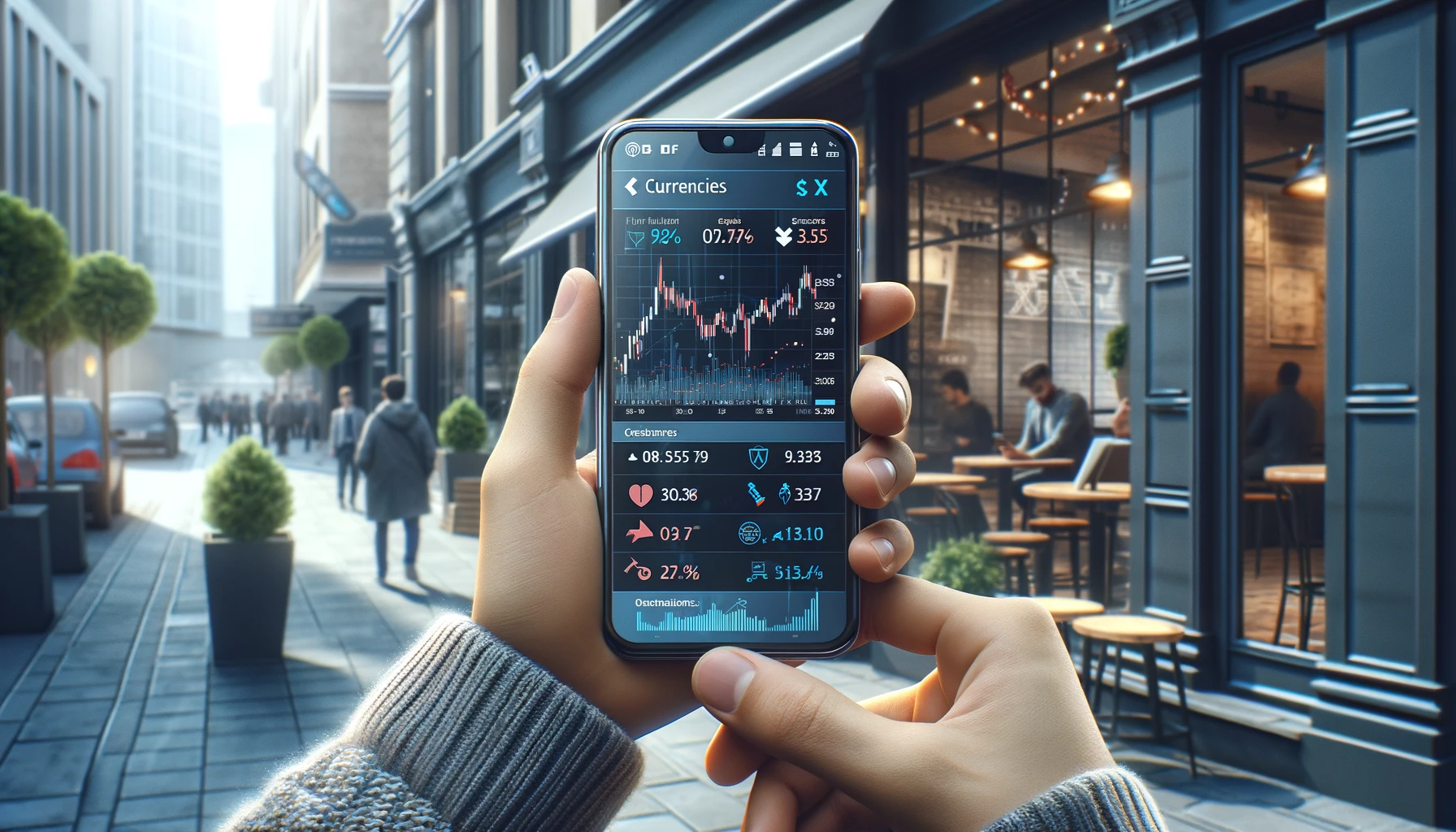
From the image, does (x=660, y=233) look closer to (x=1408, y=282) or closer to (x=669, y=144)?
(x=669, y=144)

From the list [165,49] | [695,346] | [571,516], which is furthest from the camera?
[165,49]

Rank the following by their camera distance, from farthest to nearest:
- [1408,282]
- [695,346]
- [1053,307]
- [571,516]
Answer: [1053,307] < [1408,282] < [695,346] < [571,516]

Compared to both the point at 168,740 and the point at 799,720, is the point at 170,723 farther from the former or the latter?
the point at 799,720

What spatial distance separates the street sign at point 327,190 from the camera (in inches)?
1142

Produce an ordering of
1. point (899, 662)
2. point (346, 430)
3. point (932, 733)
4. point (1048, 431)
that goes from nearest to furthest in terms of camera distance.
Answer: point (932, 733)
point (899, 662)
point (1048, 431)
point (346, 430)

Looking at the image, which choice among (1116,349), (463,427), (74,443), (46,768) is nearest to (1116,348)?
(1116,349)

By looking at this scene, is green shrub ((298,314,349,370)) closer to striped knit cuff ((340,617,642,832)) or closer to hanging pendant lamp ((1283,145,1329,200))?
hanging pendant lamp ((1283,145,1329,200))

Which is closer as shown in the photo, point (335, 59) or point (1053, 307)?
point (1053, 307)

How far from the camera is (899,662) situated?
21.9ft

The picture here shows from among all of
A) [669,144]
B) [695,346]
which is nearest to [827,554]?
[695,346]

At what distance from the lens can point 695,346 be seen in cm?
158

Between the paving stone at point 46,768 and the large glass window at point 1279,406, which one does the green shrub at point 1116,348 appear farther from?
the paving stone at point 46,768

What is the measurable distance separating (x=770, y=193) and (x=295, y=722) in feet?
17.2

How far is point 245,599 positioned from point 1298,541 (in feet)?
21.9
